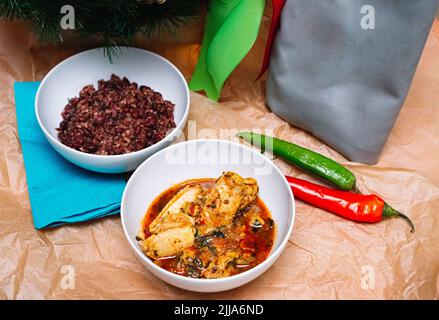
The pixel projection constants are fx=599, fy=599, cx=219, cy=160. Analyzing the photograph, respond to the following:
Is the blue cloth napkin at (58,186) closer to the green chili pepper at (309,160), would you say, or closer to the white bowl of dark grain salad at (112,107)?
the white bowl of dark grain salad at (112,107)

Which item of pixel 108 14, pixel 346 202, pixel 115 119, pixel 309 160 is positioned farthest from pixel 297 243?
pixel 108 14

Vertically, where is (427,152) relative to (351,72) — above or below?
below

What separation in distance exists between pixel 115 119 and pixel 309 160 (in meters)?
0.66

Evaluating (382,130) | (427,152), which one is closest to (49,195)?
(382,130)

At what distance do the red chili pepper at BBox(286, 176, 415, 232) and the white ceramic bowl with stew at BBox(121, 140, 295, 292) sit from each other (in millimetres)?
123

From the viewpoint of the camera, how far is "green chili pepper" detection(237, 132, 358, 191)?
1.95m

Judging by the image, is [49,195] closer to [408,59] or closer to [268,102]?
[268,102]

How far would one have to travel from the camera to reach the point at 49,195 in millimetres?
1883

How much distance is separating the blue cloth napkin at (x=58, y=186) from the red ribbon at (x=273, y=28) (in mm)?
686

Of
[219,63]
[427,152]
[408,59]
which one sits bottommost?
[427,152]

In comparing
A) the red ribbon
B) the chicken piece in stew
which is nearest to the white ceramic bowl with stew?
the chicken piece in stew

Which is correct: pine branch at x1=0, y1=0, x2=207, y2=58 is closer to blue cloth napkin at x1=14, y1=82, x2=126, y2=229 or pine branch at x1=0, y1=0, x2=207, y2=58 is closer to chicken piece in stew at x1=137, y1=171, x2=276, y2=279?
blue cloth napkin at x1=14, y1=82, x2=126, y2=229

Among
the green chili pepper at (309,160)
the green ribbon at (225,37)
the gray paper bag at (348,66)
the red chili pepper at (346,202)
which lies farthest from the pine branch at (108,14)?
the red chili pepper at (346,202)

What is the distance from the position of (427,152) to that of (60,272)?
1.30 m
